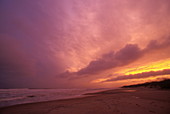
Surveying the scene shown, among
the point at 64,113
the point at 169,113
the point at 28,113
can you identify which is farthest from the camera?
the point at 28,113

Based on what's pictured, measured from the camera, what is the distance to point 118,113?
6176 millimetres

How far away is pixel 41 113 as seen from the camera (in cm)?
734

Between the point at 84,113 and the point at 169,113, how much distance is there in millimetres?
A: 5734

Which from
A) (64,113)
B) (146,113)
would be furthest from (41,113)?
(146,113)

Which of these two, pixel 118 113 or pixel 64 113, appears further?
pixel 64 113

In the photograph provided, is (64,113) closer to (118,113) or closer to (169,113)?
(118,113)

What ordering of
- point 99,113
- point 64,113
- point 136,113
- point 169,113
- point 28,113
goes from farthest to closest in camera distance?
point 28,113
point 64,113
point 99,113
point 136,113
point 169,113

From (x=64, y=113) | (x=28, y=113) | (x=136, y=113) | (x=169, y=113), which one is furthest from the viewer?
(x=28, y=113)

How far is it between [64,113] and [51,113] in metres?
1.15

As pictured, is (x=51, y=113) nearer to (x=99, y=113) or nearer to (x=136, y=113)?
(x=99, y=113)

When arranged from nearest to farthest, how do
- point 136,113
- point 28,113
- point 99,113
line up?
point 136,113 → point 99,113 → point 28,113

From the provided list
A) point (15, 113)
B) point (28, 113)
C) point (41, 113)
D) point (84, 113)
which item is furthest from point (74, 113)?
point (15, 113)

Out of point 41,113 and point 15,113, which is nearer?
point 41,113

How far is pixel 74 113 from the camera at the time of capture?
6.76m
